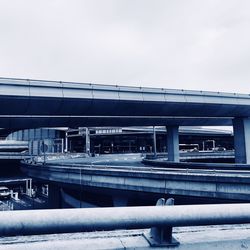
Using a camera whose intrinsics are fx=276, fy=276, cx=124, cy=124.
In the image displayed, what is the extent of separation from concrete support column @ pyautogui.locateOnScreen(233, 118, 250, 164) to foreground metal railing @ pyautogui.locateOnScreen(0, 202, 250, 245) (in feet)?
105

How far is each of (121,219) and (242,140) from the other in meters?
33.3

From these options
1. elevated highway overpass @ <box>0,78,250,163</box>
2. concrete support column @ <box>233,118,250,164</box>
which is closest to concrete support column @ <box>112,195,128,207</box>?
elevated highway overpass @ <box>0,78,250,163</box>

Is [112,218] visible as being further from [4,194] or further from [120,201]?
[4,194]

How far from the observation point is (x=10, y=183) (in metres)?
59.0

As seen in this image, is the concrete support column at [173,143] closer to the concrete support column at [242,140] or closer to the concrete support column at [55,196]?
the concrete support column at [242,140]

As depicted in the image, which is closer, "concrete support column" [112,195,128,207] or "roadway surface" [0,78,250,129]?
"concrete support column" [112,195,128,207]

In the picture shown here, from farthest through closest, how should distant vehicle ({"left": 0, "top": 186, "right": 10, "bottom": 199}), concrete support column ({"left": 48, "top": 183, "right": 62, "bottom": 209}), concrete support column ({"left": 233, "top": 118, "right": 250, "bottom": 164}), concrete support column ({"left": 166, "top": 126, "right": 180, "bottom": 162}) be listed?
1. distant vehicle ({"left": 0, "top": 186, "right": 10, "bottom": 199})
2. concrete support column ({"left": 166, "top": 126, "right": 180, "bottom": 162})
3. concrete support column ({"left": 48, "top": 183, "right": 62, "bottom": 209})
4. concrete support column ({"left": 233, "top": 118, "right": 250, "bottom": 164})

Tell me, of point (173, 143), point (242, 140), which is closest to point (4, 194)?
point (173, 143)

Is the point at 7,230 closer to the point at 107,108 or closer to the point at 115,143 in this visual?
the point at 107,108

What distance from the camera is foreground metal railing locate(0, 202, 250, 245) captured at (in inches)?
97.7

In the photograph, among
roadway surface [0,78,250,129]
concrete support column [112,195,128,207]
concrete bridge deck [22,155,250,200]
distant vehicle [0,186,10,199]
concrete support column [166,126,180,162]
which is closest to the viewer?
concrete bridge deck [22,155,250,200]

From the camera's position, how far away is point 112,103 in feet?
83.3

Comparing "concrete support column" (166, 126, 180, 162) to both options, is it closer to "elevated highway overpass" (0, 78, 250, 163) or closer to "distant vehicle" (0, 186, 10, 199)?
"elevated highway overpass" (0, 78, 250, 163)

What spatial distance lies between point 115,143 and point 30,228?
366ft
